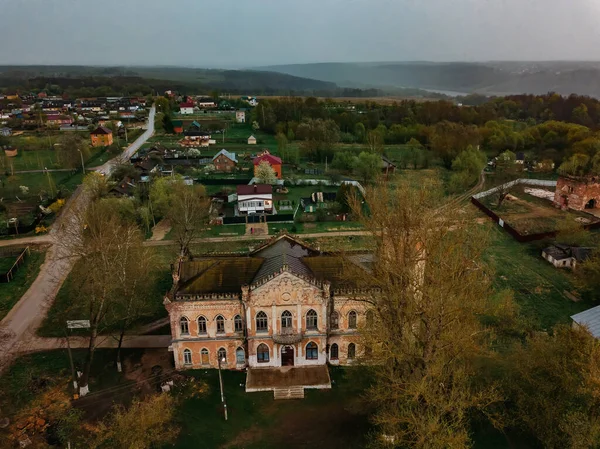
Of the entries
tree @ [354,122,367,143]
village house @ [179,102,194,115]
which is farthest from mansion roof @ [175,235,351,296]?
village house @ [179,102,194,115]

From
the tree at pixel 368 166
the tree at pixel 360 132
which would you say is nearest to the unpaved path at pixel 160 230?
the tree at pixel 368 166

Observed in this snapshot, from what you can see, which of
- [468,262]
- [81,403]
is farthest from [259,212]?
[468,262]

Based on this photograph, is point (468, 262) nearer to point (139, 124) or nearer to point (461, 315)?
point (461, 315)

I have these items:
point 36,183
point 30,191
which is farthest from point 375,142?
point 30,191

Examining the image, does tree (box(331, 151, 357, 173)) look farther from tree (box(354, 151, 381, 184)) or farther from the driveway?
the driveway

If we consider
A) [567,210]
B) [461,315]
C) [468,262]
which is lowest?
[567,210]

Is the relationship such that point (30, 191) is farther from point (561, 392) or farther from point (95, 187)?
point (561, 392)

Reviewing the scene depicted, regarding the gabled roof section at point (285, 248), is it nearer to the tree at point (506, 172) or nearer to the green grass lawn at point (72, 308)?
the green grass lawn at point (72, 308)
